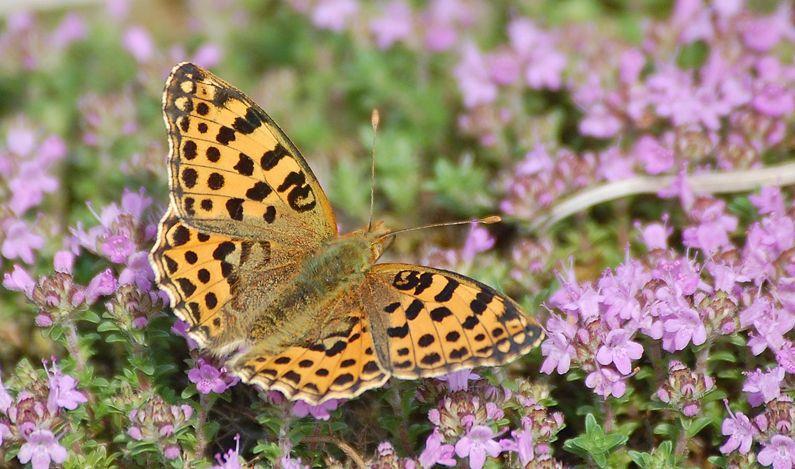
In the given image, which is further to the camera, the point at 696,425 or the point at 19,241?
the point at 19,241

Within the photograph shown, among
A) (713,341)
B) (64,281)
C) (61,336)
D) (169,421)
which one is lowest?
(713,341)

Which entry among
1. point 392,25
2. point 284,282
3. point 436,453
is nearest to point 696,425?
point 436,453

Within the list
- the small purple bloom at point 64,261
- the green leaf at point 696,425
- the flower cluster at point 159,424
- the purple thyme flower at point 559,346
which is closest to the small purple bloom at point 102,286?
the small purple bloom at point 64,261

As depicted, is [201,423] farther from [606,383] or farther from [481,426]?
[606,383]

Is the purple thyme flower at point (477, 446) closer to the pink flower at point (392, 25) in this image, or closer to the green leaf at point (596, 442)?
the green leaf at point (596, 442)

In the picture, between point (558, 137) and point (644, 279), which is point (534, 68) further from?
point (644, 279)

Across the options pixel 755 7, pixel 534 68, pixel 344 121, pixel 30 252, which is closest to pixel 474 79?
pixel 534 68
